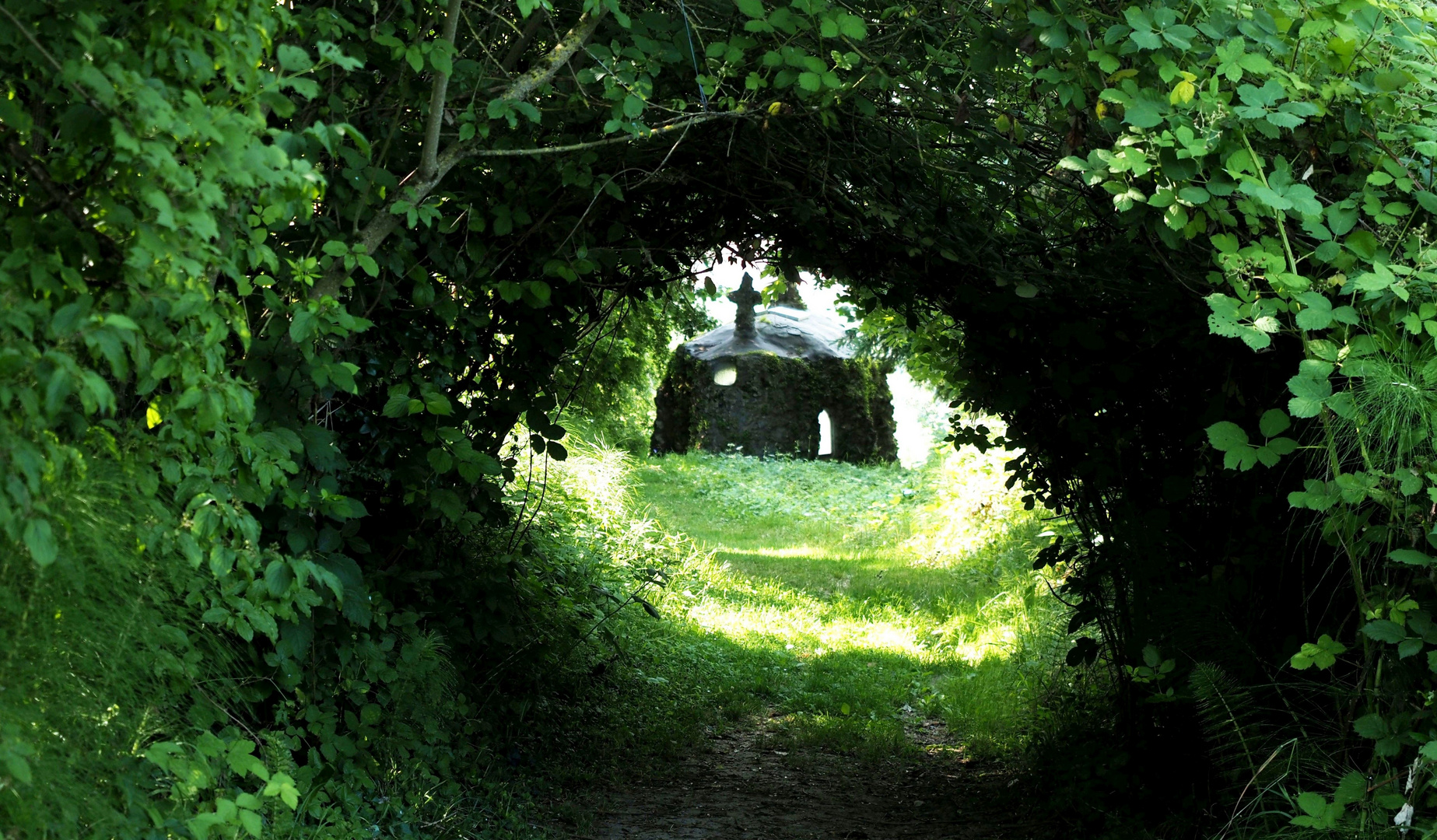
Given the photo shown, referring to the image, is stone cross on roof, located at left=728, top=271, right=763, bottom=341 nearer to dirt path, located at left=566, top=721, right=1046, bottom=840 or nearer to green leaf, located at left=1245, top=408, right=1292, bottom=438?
dirt path, located at left=566, top=721, right=1046, bottom=840

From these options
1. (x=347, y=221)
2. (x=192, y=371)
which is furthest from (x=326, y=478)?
(x=192, y=371)

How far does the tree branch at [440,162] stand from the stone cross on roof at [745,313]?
16.2m

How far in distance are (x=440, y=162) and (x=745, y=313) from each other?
55.0 ft

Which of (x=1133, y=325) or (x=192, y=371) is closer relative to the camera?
(x=192, y=371)

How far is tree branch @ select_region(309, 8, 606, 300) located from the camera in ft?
10.4

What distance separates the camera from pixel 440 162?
10.7 ft

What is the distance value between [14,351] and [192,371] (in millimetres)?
454

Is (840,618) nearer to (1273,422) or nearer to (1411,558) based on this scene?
(1273,422)

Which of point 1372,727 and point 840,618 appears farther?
point 840,618

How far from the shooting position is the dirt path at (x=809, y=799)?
480 centimetres

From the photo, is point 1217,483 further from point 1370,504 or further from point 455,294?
point 455,294

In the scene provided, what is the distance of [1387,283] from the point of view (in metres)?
2.79

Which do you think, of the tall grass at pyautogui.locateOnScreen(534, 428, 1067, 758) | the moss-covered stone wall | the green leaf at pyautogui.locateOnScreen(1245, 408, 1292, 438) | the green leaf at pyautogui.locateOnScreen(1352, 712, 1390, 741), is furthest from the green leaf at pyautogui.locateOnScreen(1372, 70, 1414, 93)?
the moss-covered stone wall

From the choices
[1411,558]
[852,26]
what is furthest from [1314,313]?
[852,26]
